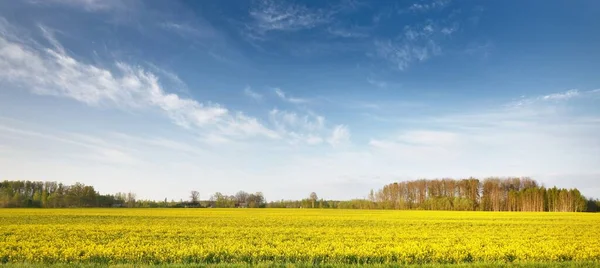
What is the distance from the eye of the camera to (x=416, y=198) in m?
173

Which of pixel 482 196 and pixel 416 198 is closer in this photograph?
pixel 482 196

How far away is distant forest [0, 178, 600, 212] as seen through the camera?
141 m

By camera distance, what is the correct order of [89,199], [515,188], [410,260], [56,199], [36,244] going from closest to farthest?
[410,260], [36,244], [56,199], [89,199], [515,188]

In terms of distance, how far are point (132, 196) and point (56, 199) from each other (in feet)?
145

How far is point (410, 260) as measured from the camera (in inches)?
741

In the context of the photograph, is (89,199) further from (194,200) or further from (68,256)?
(68,256)

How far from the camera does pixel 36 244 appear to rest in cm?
2419

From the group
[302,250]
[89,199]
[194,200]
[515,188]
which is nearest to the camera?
[302,250]

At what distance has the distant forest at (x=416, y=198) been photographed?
141 meters

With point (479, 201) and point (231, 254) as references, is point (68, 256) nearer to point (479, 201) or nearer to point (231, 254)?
point (231, 254)

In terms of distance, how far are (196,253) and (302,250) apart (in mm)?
5587

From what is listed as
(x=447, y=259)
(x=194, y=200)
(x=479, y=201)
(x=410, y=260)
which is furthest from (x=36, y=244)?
(x=194, y=200)

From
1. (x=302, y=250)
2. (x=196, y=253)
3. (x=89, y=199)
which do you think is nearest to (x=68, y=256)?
(x=196, y=253)

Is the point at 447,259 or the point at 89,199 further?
the point at 89,199
